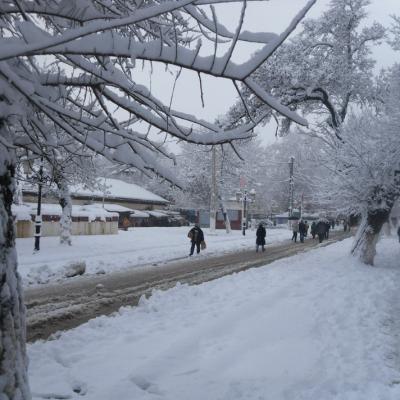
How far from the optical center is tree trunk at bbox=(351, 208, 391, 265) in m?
16.7

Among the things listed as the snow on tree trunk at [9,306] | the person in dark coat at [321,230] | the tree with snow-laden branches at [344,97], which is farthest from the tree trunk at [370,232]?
the snow on tree trunk at [9,306]

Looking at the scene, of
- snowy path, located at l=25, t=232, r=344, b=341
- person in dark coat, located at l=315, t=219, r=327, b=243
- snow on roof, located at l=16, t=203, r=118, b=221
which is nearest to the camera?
snowy path, located at l=25, t=232, r=344, b=341

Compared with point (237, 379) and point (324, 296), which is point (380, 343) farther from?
point (324, 296)

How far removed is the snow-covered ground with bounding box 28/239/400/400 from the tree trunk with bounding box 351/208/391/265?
661 centimetres

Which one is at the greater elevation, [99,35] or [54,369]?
[99,35]

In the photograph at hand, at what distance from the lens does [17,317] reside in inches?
121

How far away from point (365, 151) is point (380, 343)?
10.2 m

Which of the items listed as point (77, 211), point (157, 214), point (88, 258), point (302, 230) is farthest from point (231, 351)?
point (157, 214)

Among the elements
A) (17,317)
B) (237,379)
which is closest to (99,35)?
(17,317)

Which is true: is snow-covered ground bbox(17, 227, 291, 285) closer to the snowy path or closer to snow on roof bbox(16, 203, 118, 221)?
the snowy path

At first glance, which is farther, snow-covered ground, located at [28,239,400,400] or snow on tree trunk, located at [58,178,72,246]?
snow on tree trunk, located at [58,178,72,246]

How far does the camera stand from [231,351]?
621 cm

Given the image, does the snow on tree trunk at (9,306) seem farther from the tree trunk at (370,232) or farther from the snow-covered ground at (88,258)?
the tree trunk at (370,232)

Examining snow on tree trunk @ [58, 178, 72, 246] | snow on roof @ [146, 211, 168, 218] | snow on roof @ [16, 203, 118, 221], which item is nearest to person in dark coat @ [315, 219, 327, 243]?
snow on roof @ [16, 203, 118, 221]
